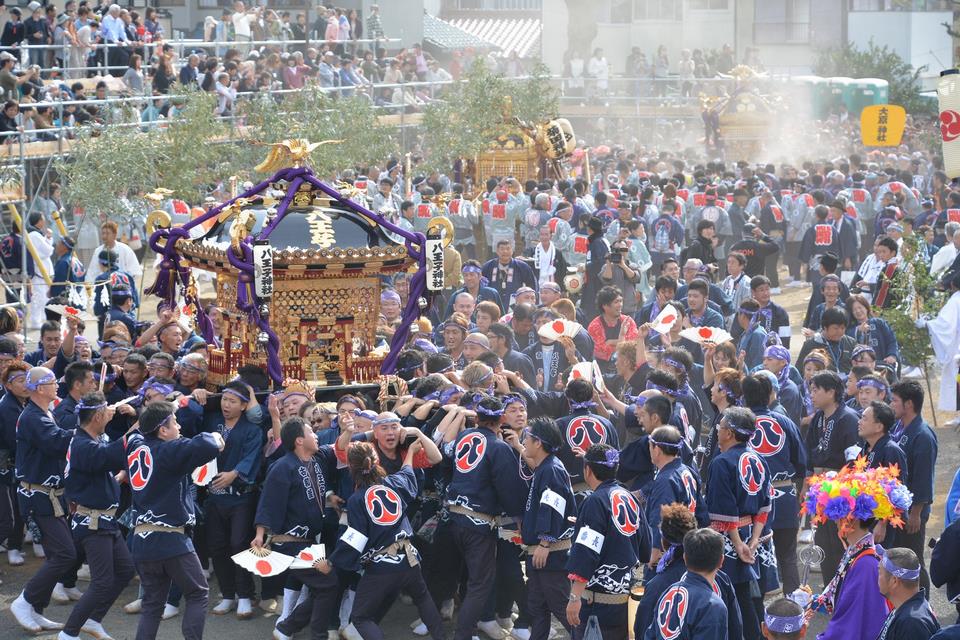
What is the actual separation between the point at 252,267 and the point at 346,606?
2.45 metres

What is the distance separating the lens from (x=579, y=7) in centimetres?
4456

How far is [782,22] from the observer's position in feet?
152

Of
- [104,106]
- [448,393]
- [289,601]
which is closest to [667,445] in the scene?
[448,393]

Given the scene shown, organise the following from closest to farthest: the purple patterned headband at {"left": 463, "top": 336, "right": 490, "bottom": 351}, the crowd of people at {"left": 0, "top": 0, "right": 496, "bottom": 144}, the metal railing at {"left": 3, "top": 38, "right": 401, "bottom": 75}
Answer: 1. the purple patterned headband at {"left": 463, "top": 336, "right": 490, "bottom": 351}
2. the crowd of people at {"left": 0, "top": 0, "right": 496, "bottom": 144}
3. the metal railing at {"left": 3, "top": 38, "right": 401, "bottom": 75}

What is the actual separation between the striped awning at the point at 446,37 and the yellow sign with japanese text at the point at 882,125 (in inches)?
468

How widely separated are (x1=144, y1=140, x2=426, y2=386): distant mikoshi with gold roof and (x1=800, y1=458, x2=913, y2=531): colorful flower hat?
13.2 ft

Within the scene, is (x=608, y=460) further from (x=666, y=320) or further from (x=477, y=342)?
(x=666, y=320)

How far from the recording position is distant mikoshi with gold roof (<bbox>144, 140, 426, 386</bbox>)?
33.0 ft

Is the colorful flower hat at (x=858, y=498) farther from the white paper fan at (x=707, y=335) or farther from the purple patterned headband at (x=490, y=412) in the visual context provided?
the white paper fan at (x=707, y=335)

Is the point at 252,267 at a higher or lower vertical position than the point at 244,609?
higher

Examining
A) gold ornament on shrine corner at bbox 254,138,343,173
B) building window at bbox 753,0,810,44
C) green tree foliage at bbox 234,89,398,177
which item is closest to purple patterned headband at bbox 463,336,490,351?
gold ornament on shrine corner at bbox 254,138,343,173

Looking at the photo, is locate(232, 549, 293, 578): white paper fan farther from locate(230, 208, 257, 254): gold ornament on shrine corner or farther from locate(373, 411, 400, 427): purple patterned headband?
locate(230, 208, 257, 254): gold ornament on shrine corner

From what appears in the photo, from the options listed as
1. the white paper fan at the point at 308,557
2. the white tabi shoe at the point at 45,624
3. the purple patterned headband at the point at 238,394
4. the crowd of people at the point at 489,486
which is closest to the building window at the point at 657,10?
the crowd of people at the point at 489,486

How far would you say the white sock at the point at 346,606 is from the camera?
923 cm
